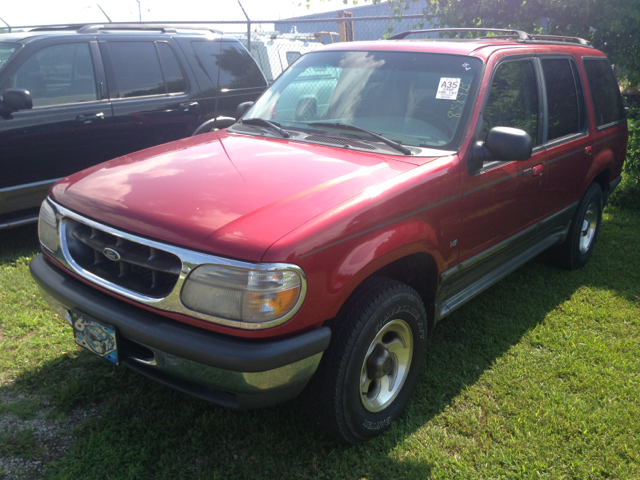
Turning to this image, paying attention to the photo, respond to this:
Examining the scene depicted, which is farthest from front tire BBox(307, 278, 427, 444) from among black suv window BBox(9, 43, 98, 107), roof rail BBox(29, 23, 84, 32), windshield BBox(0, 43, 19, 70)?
roof rail BBox(29, 23, 84, 32)

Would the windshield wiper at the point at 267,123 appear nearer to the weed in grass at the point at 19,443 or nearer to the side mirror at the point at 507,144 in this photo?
the side mirror at the point at 507,144

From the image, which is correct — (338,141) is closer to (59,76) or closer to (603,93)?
(603,93)

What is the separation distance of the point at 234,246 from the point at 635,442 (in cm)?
226

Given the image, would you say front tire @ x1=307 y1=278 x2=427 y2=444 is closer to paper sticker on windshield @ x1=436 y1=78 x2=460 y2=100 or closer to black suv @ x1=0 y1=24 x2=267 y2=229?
paper sticker on windshield @ x1=436 y1=78 x2=460 y2=100

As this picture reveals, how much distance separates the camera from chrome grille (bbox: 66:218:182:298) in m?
2.21

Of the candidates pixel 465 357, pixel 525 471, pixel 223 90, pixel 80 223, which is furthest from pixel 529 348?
pixel 223 90

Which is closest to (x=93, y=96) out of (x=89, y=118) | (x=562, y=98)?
(x=89, y=118)

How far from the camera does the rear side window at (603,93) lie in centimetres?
446

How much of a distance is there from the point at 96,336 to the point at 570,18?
7.07 metres

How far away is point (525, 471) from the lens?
2551mm

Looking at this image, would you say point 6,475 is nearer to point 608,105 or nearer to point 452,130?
point 452,130

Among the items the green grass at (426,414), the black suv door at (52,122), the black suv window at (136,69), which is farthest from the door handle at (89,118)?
the green grass at (426,414)

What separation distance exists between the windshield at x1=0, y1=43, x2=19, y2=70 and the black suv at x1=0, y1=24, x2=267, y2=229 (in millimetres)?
12

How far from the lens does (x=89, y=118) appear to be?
16.5 feet
